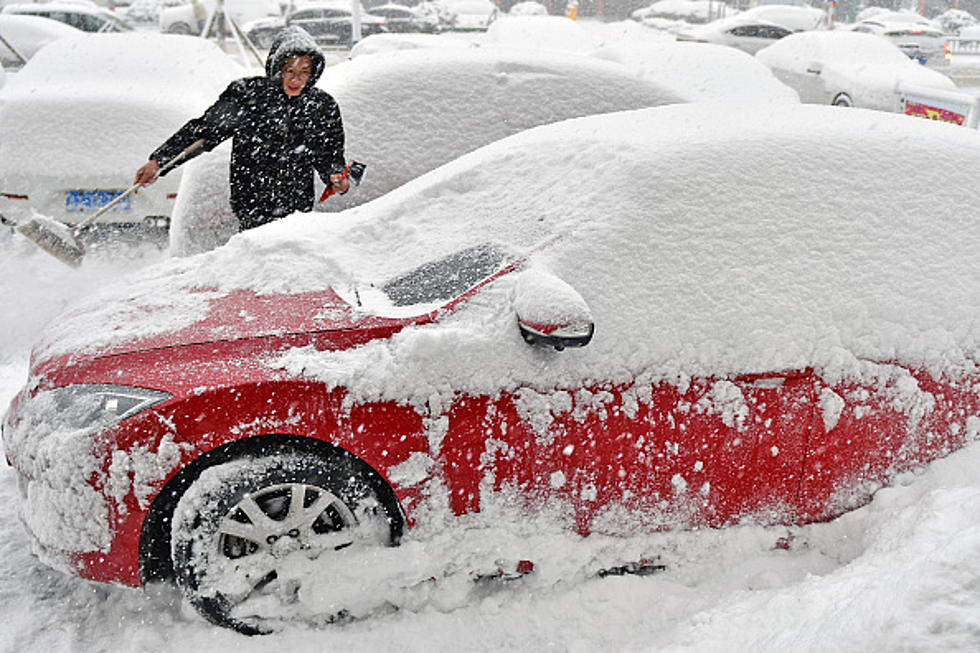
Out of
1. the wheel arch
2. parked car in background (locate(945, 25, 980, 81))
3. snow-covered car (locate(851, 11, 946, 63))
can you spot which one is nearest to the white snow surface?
the wheel arch

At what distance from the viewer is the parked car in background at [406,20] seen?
74.0 feet

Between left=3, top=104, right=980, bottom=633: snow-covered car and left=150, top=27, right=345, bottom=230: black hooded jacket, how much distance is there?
1501 mm

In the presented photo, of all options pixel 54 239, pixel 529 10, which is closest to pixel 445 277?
pixel 54 239

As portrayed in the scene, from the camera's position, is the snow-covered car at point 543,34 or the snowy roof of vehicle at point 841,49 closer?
the snow-covered car at point 543,34

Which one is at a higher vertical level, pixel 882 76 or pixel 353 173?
pixel 882 76

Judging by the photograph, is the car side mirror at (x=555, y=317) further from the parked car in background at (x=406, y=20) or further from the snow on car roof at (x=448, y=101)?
the parked car in background at (x=406, y=20)

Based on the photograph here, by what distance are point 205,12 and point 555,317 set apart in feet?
61.8

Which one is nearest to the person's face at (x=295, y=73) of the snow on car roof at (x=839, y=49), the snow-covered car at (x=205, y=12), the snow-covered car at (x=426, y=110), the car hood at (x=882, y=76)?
the snow-covered car at (x=426, y=110)

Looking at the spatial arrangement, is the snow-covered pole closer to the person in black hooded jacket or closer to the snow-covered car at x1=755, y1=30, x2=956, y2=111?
the snow-covered car at x1=755, y1=30, x2=956, y2=111

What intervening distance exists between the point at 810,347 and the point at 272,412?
1.60 meters

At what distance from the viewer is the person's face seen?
3826 millimetres

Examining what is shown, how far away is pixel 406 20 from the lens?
75.3 feet

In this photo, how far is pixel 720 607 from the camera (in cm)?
228

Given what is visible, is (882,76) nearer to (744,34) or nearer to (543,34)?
(543,34)
